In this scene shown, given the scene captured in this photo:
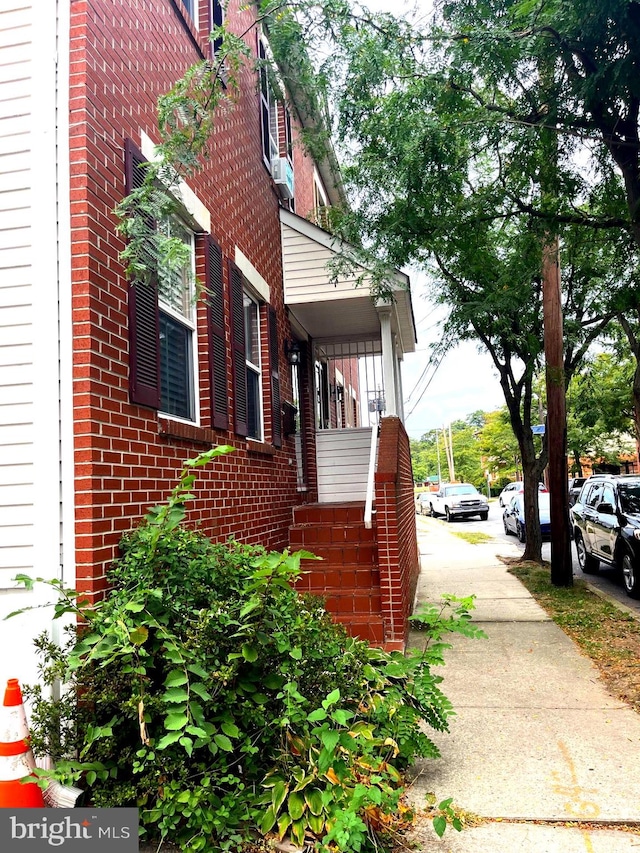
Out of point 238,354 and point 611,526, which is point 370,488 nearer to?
point 238,354

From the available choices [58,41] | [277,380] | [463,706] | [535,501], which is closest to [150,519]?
[58,41]

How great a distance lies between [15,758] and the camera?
251cm

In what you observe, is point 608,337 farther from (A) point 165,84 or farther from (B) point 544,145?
(A) point 165,84

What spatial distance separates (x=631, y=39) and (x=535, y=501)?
30.9 ft

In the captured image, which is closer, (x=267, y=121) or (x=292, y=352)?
(x=267, y=121)

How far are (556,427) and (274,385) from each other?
17.8 feet

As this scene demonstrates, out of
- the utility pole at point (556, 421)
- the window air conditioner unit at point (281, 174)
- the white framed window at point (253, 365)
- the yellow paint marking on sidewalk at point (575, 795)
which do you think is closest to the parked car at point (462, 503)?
the utility pole at point (556, 421)

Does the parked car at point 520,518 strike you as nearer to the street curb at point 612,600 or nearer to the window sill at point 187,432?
the street curb at point 612,600

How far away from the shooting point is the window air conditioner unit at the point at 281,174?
841cm

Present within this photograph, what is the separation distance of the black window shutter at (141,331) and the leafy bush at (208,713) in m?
0.88

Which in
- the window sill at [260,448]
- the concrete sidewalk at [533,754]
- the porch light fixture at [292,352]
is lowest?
the concrete sidewalk at [533,754]

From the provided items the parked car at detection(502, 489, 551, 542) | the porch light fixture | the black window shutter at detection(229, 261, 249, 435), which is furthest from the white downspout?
the parked car at detection(502, 489, 551, 542)

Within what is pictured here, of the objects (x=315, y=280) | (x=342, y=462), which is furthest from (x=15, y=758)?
(x=342, y=462)

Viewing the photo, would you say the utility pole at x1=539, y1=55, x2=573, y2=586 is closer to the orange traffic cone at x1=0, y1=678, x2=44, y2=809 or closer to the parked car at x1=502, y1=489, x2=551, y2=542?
the parked car at x1=502, y1=489, x2=551, y2=542
